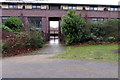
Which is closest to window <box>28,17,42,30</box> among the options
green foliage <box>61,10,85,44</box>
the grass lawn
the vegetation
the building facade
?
the building facade

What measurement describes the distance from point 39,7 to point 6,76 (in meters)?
28.2

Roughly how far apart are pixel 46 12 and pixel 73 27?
11813 mm

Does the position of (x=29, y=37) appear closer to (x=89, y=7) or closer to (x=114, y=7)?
(x=89, y=7)

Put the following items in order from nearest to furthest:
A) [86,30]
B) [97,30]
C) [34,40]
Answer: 1. [34,40]
2. [86,30]
3. [97,30]

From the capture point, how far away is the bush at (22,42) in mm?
16383

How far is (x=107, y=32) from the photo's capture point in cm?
2392

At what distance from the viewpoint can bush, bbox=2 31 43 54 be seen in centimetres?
1638

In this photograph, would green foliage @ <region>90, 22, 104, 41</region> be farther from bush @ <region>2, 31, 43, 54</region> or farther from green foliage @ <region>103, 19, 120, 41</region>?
bush @ <region>2, 31, 43, 54</region>

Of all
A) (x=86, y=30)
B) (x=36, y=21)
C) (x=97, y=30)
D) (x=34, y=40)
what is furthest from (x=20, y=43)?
(x=36, y=21)

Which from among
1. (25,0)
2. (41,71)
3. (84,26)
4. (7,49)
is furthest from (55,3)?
(41,71)

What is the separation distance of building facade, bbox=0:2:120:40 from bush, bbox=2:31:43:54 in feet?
39.0

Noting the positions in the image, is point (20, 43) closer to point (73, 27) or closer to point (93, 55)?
point (93, 55)

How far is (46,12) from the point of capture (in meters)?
33.3

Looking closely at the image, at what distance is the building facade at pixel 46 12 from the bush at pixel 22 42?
11.9m
